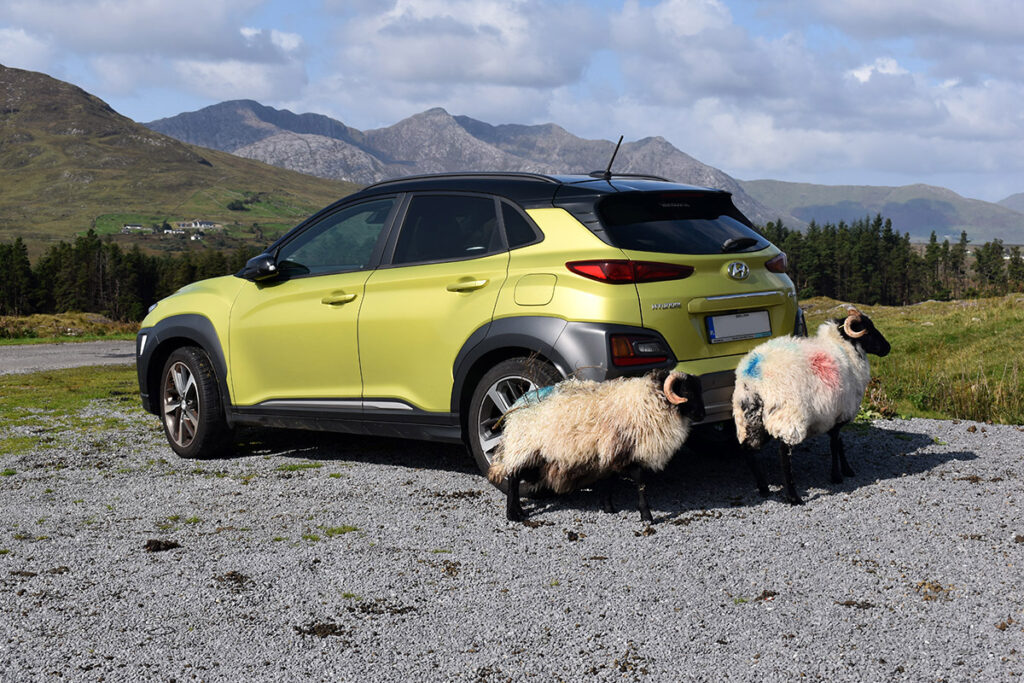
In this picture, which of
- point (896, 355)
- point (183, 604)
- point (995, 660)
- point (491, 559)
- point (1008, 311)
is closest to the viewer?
point (995, 660)

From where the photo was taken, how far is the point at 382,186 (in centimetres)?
762

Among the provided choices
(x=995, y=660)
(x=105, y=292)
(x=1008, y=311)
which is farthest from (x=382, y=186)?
(x=105, y=292)

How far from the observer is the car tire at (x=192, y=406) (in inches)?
321

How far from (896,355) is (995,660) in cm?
1283

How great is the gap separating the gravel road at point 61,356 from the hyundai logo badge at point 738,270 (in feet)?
52.4

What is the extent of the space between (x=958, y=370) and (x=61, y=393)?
40.7 feet

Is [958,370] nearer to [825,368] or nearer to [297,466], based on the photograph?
[825,368]

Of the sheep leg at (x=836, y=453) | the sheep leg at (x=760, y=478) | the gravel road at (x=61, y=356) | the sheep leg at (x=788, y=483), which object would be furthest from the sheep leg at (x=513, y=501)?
the gravel road at (x=61, y=356)

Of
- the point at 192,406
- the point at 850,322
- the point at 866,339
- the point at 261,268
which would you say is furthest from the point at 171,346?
the point at 866,339

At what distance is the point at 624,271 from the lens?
19.2 ft

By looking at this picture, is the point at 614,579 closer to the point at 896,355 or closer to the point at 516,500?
the point at 516,500

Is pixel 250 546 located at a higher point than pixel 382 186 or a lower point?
lower

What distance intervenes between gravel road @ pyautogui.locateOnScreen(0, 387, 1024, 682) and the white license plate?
1.10 metres

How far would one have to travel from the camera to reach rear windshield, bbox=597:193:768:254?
6.06 meters
